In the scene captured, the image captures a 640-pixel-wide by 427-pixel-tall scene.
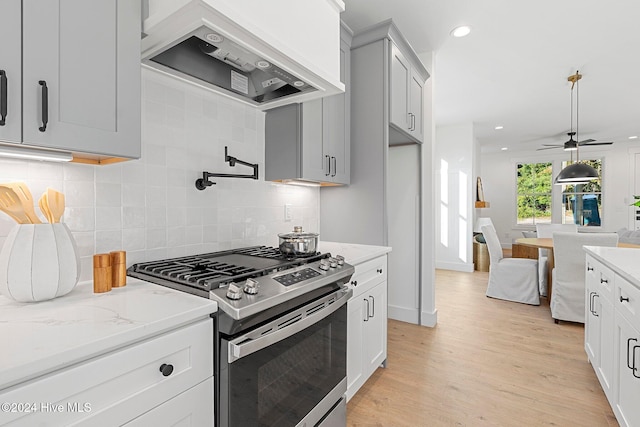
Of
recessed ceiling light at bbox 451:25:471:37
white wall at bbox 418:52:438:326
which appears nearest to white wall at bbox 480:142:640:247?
white wall at bbox 418:52:438:326

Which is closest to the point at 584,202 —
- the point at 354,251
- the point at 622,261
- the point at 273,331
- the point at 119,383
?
the point at 622,261

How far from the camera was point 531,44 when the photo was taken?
306 centimetres

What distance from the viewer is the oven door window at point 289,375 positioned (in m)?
1.07

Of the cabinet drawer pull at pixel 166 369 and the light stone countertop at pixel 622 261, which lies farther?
the light stone countertop at pixel 622 261

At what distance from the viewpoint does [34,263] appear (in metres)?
0.98

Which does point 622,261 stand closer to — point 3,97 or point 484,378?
point 484,378

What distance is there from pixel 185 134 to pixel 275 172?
62 centimetres

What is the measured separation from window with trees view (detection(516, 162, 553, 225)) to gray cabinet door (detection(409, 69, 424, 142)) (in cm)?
699

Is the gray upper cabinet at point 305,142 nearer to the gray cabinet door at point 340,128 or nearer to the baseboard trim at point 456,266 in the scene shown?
the gray cabinet door at point 340,128

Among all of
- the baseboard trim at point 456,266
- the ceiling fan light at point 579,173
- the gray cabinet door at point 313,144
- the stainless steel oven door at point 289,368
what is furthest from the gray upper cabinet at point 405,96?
the baseboard trim at point 456,266

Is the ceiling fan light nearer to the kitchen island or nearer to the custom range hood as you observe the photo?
the custom range hood

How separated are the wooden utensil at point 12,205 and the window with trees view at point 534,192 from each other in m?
9.94

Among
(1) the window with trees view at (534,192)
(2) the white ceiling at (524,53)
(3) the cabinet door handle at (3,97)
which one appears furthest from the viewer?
(1) the window with trees view at (534,192)

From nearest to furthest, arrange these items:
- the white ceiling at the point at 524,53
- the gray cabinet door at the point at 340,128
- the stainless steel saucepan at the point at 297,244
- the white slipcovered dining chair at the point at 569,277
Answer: the stainless steel saucepan at the point at 297,244, the gray cabinet door at the point at 340,128, the white ceiling at the point at 524,53, the white slipcovered dining chair at the point at 569,277
